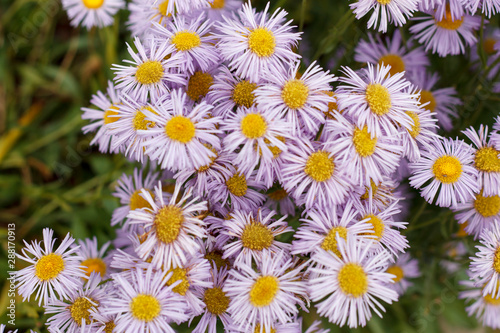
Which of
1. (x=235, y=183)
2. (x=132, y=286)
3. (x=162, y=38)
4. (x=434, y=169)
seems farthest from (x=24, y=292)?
(x=434, y=169)

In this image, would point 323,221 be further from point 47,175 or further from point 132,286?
point 47,175

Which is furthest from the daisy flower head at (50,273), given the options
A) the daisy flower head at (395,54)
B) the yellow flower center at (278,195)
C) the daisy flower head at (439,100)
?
the daisy flower head at (439,100)

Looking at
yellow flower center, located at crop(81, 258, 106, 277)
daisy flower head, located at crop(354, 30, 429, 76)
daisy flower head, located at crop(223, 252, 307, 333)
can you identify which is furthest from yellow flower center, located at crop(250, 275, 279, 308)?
daisy flower head, located at crop(354, 30, 429, 76)

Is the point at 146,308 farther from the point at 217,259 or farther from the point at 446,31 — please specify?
the point at 446,31

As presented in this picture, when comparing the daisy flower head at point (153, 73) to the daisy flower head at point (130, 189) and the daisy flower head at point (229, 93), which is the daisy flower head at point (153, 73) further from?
the daisy flower head at point (130, 189)

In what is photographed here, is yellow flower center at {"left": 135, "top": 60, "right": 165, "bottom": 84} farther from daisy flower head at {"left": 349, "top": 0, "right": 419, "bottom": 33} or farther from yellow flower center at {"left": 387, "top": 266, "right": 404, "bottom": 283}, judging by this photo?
yellow flower center at {"left": 387, "top": 266, "right": 404, "bottom": 283}
